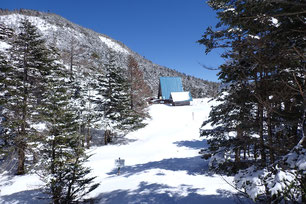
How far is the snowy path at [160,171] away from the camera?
7.51 m

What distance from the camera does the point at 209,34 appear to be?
17.9 feet

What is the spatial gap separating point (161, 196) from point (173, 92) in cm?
3270

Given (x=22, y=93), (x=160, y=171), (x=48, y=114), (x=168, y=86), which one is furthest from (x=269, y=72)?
(x=168, y=86)

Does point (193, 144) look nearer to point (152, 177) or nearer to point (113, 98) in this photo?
point (152, 177)

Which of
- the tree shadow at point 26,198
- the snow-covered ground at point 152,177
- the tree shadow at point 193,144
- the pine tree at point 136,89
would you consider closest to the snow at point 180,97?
the pine tree at point 136,89

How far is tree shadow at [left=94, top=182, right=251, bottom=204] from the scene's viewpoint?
6855 mm

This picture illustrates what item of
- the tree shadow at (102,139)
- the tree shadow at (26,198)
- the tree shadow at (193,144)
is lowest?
the tree shadow at (26,198)

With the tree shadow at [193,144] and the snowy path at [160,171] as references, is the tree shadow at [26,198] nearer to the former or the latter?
the snowy path at [160,171]

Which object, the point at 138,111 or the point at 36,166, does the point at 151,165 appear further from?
the point at 138,111

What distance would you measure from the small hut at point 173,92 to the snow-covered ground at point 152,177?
51.0 ft

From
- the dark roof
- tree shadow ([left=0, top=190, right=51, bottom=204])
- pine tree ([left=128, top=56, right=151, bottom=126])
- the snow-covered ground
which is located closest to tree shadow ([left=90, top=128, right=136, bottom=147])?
the snow-covered ground

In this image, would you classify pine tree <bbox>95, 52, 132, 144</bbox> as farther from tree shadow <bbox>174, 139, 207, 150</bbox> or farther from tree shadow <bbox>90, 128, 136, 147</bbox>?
tree shadow <bbox>174, 139, 207, 150</bbox>

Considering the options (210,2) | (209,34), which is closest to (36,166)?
(209,34)

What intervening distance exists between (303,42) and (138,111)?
19942mm
